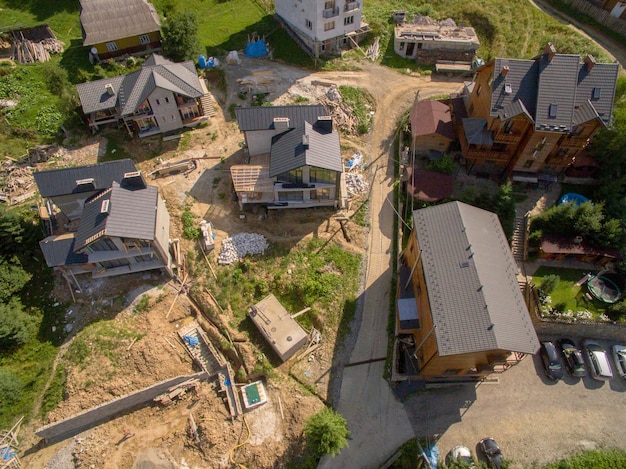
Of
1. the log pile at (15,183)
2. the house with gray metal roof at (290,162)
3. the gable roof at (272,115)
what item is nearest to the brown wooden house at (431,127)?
the house with gray metal roof at (290,162)

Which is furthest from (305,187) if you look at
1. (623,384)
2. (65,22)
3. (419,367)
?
(65,22)

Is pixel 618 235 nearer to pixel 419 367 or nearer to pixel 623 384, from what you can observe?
pixel 623 384

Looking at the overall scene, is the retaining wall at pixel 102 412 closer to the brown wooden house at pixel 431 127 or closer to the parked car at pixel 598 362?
the brown wooden house at pixel 431 127

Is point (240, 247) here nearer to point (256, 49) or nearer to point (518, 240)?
point (518, 240)

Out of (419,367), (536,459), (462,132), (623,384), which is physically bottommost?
(536,459)

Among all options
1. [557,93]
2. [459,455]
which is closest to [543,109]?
[557,93]
